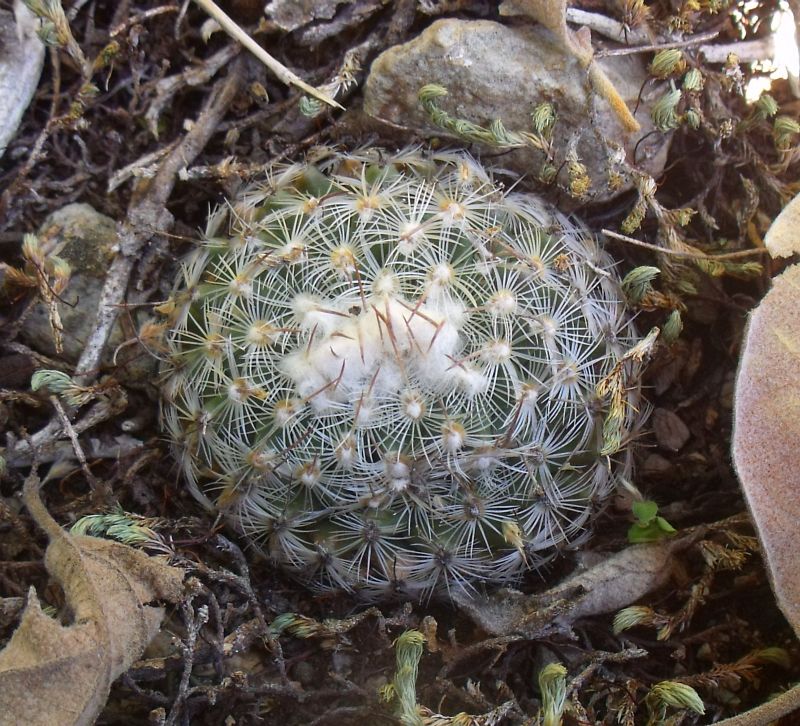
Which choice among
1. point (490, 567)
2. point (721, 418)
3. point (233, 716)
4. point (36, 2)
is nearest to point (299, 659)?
point (233, 716)

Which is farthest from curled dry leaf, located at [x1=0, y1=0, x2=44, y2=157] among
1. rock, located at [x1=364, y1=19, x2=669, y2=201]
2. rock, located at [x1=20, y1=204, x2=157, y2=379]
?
rock, located at [x1=364, y1=19, x2=669, y2=201]

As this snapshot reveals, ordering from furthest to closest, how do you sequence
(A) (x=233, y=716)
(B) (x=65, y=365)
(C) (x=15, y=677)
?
1. (B) (x=65, y=365)
2. (A) (x=233, y=716)
3. (C) (x=15, y=677)

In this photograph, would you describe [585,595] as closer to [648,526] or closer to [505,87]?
[648,526]

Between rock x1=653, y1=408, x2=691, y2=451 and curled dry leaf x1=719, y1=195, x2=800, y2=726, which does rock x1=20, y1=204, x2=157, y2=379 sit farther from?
curled dry leaf x1=719, y1=195, x2=800, y2=726

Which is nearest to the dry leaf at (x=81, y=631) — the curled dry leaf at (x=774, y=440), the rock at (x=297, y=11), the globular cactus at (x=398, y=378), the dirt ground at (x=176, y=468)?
the dirt ground at (x=176, y=468)

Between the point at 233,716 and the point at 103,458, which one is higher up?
the point at 103,458

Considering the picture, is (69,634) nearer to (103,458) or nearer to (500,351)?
(103,458)
